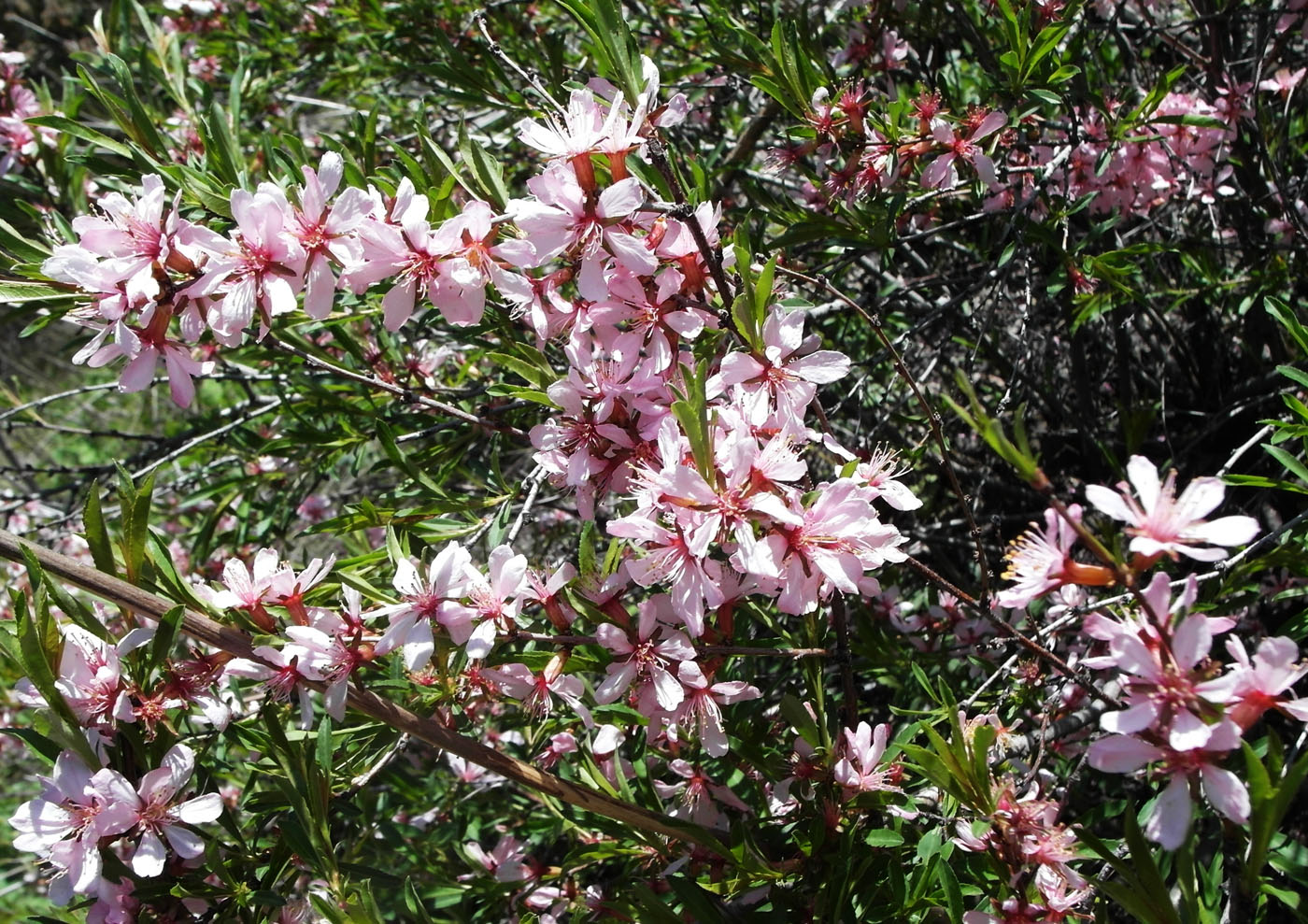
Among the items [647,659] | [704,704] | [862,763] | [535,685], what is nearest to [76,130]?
[535,685]

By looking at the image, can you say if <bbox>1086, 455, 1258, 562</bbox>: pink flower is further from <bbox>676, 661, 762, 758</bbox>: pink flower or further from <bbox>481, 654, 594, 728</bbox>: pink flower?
<bbox>481, 654, 594, 728</bbox>: pink flower

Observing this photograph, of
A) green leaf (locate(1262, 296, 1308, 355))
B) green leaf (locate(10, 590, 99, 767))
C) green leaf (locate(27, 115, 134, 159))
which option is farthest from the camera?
green leaf (locate(27, 115, 134, 159))

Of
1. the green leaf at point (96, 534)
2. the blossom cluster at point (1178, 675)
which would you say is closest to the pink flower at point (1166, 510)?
the blossom cluster at point (1178, 675)

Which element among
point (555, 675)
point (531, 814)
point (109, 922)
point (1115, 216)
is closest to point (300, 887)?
point (531, 814)

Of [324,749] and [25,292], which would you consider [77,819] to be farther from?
[25,292]

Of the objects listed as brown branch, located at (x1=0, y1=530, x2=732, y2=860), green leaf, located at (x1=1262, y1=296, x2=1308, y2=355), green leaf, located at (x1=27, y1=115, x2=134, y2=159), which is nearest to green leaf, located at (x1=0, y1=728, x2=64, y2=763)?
brown branch, located at (x1=0, y1=530, x2=732, y2=860)

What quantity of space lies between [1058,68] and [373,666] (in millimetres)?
1792

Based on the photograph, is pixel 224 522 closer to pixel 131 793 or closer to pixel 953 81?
pixel 131 793

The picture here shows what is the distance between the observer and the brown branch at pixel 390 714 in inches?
56.2

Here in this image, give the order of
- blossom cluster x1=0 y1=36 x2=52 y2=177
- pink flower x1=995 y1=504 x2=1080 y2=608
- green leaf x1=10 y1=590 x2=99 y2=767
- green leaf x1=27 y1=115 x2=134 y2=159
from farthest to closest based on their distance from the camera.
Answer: blossom cluster x1=0 y1=36 x2=52 y2=177
green leaf x1=27 y1=115 x2=134 y2=159
green leaf x1=10 y1=590 x2=99 y2=767
pink flower x1=995 y1=504 x2=1080 y2=608

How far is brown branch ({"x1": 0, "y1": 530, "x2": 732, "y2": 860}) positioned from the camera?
1427mm

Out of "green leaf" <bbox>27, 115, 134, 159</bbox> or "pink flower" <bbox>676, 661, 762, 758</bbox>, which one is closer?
"pink flower" <bbox>676, 661, 762, 758</bbox>

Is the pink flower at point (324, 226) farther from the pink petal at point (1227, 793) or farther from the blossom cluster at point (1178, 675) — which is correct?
the pink petal at point (1227, 793)

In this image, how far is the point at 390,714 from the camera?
153 cm
